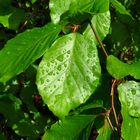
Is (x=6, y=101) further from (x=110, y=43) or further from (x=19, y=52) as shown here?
(x=19, y=52)

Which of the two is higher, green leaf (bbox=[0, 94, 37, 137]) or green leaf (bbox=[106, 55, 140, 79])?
green leaf (bbox=[106, 55, 140, 79])

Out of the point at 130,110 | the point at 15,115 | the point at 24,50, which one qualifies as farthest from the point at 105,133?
the point at 15,115

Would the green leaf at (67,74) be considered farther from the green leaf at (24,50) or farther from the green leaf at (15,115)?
the green leaf at (15,115)

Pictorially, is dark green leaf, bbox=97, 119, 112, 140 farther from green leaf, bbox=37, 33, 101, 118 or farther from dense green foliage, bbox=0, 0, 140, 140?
green leaf, bbox=37, 33, 101, 118

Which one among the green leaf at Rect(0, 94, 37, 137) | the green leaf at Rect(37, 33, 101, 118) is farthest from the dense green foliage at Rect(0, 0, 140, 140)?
the green leaf at Rect(0, 94, 37, 137)

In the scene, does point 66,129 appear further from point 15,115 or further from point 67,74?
point 15,115

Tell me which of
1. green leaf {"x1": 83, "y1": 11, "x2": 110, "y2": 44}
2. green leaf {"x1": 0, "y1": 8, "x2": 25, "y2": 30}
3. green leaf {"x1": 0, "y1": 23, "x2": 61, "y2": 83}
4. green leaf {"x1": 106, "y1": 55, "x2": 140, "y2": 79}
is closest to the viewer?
green leaf {"x1": 0, "y1": 23, "x2": 61, "y2": 83}

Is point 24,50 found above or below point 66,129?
above
